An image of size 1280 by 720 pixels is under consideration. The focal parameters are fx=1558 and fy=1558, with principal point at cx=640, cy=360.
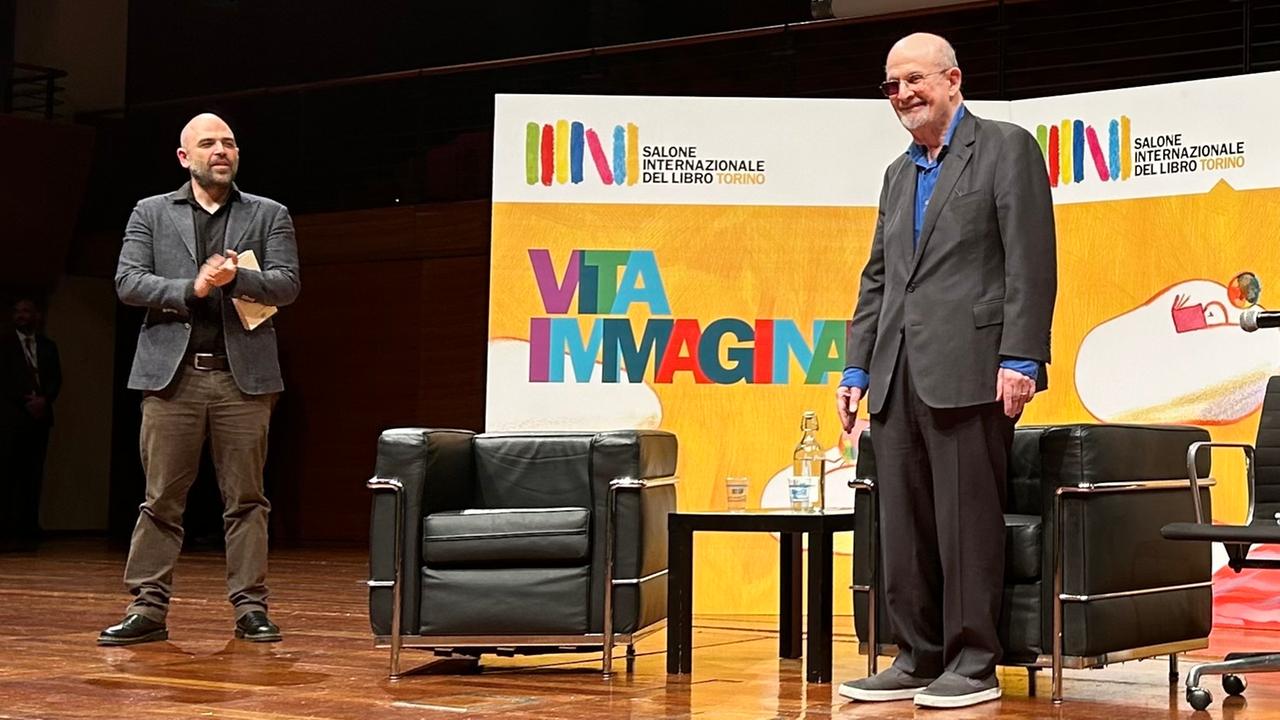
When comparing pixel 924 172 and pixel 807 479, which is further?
pixel 807 479

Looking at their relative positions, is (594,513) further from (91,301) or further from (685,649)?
(91,301)

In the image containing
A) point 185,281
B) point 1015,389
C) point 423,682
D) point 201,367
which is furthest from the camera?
point 201,367

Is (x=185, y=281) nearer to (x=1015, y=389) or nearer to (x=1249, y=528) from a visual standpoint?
(x=1015, y=389)

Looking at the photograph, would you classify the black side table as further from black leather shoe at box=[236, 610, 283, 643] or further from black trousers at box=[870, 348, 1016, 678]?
black leather shoe at box=[236, 610, 283, 643]

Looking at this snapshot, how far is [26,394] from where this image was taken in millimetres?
10812

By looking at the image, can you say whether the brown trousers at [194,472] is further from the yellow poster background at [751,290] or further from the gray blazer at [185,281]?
the yellow poster background at [751,290]

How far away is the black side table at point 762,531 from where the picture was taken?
4223 millimetres

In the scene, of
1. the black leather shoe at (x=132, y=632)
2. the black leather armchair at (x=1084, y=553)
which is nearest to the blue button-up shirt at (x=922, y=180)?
the black leather armchair at (x=1084, y=553)

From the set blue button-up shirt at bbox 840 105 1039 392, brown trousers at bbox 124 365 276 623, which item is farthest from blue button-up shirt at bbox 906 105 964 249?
brown trousers at bbox 124 365 276 623

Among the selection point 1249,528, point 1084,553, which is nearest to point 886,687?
point 1084,553

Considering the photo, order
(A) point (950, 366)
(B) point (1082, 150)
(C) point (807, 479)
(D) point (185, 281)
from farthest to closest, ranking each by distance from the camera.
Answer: (B) point (1082, 150)
(D) point (185, 281)
(C) point (807, 479)
(A) point (950, 366)

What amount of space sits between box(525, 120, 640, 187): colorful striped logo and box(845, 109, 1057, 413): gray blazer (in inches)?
101

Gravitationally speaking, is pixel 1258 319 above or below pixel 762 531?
above

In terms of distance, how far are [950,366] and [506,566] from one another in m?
1.39
